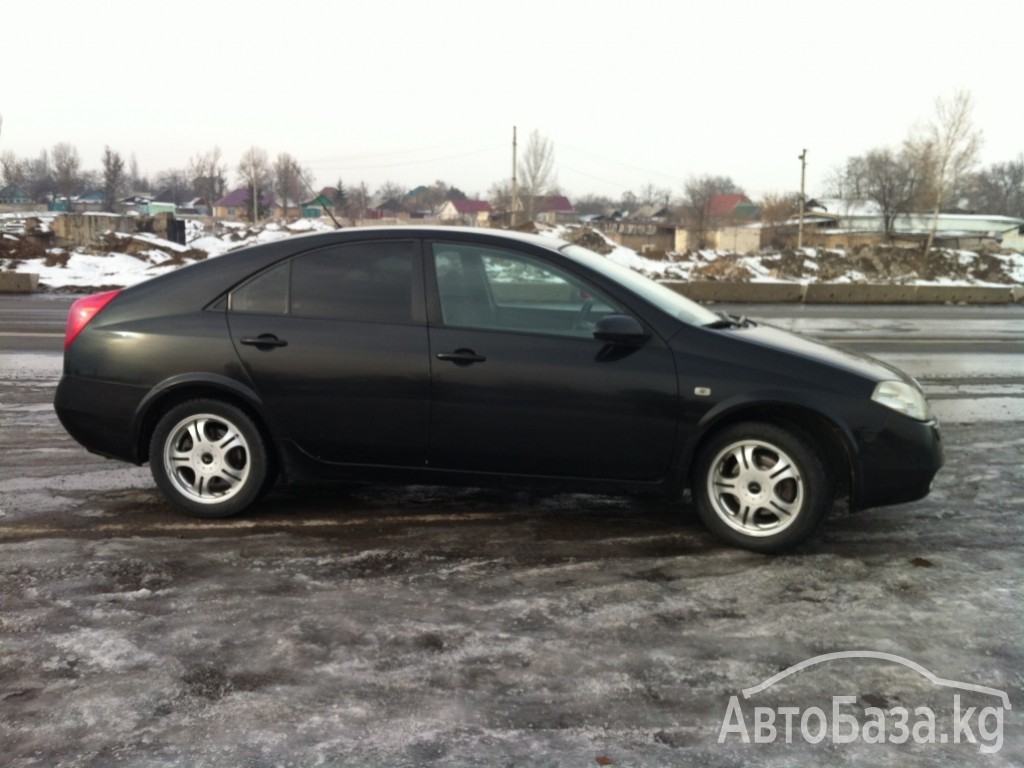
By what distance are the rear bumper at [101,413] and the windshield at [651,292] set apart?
2479 millimetres

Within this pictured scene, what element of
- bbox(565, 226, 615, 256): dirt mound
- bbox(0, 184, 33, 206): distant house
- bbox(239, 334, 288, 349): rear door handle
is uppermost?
bbox(0, 184, 33, 206): distant house

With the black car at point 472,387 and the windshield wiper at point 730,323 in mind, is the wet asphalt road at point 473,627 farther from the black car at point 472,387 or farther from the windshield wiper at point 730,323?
the windshield wiper at point 730,323

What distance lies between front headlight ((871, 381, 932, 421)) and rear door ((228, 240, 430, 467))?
2226 millimetres

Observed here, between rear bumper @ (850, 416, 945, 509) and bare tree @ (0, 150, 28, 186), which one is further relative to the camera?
bare tree @ (0, 150, 28, 186)

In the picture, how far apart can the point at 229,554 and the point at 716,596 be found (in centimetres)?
227

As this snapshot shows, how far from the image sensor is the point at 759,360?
4.41 m

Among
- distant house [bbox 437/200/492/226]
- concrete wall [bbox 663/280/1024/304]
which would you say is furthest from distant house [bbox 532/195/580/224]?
concrete wall [bbox 663/280/1024/304]

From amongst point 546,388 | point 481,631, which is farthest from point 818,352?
point 481,631

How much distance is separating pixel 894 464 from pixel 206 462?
349cm

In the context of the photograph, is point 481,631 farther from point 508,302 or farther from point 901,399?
point 901,399

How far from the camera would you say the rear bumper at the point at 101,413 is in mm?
4801

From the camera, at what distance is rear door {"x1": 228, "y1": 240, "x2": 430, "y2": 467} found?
461 centimetres

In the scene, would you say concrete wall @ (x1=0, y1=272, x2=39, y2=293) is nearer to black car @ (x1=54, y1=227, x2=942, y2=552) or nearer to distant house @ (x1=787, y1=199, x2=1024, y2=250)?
black car @ (x1=54, y1=227, x2=942, y2=552)

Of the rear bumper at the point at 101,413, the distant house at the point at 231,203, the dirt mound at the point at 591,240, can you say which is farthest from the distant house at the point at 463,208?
the rear bumper at the point at 101,413
